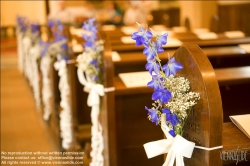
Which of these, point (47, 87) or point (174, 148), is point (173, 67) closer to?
point (174, 148)

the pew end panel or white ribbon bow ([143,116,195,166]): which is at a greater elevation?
the pew end panel

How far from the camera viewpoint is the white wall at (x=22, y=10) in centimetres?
975

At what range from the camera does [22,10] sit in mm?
10109

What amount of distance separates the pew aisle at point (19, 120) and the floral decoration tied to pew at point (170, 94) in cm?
251

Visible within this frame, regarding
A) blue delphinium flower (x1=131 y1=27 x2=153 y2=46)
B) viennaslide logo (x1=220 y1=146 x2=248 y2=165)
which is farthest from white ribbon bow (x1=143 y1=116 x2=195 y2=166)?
blue delphinium flower (x1=131 y1=27 x2=153 y2=46)

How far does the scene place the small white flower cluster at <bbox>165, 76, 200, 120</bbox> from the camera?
→ 142 centimetres

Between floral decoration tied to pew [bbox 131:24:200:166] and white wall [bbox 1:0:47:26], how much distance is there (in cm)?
839

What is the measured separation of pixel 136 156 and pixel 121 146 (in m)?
0.12

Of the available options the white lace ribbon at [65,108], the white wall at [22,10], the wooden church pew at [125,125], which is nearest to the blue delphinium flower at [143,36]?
the wooden church pew at [125,125]

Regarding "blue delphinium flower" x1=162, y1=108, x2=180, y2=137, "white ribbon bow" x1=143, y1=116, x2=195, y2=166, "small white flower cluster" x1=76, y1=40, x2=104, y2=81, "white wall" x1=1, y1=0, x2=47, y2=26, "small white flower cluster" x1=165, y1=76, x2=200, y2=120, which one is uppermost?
"white wall" x1=1, y1=0, x2=47, y2=26

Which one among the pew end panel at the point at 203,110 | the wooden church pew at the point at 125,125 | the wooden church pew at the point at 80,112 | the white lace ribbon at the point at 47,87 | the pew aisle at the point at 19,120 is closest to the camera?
the pew end panel at the point at 203,110

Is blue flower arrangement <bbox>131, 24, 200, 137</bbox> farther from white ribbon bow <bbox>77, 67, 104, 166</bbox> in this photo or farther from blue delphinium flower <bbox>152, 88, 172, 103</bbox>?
white ribbon bow <bbox>77, 67, 104, 166</bbox>

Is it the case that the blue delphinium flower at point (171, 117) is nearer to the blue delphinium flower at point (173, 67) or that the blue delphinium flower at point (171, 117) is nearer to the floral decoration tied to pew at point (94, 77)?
the blue delphinium flower at point (173, 67)

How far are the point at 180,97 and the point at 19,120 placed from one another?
12.3 ft
